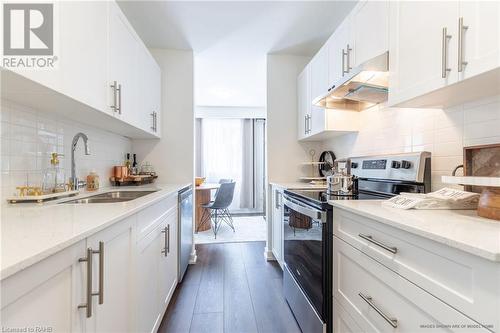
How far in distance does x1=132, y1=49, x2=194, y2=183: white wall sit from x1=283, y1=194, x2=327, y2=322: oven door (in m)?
1.47

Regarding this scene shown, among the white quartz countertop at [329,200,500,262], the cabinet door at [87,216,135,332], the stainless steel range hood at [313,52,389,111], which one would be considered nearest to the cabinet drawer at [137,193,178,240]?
the cabinet door at [87,216,135,332]

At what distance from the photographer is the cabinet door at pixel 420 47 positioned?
0.96m

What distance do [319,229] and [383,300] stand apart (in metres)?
0.49

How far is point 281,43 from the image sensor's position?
2701mm

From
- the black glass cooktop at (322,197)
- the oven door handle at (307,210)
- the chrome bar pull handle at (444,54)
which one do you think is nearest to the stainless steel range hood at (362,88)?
the chrome bar pull handle at (444,54)

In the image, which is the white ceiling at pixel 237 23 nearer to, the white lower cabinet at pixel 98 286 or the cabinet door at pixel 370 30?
the cabinet door at pixel 370 30

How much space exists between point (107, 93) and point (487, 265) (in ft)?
6.07

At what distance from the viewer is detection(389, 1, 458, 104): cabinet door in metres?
0.96

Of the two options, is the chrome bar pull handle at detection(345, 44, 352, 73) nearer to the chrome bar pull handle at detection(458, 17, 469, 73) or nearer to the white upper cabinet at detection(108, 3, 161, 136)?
the chrome bar pull handle at detection(458, 17, 469, 73)

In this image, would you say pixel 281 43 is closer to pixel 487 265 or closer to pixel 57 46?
pixel 57 46

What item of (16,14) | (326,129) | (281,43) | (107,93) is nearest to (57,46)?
(16,14)

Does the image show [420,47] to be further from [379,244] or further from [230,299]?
[230,299]

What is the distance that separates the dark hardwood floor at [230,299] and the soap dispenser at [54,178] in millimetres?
1129

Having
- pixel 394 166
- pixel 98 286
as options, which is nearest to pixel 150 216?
pixel 98 286
